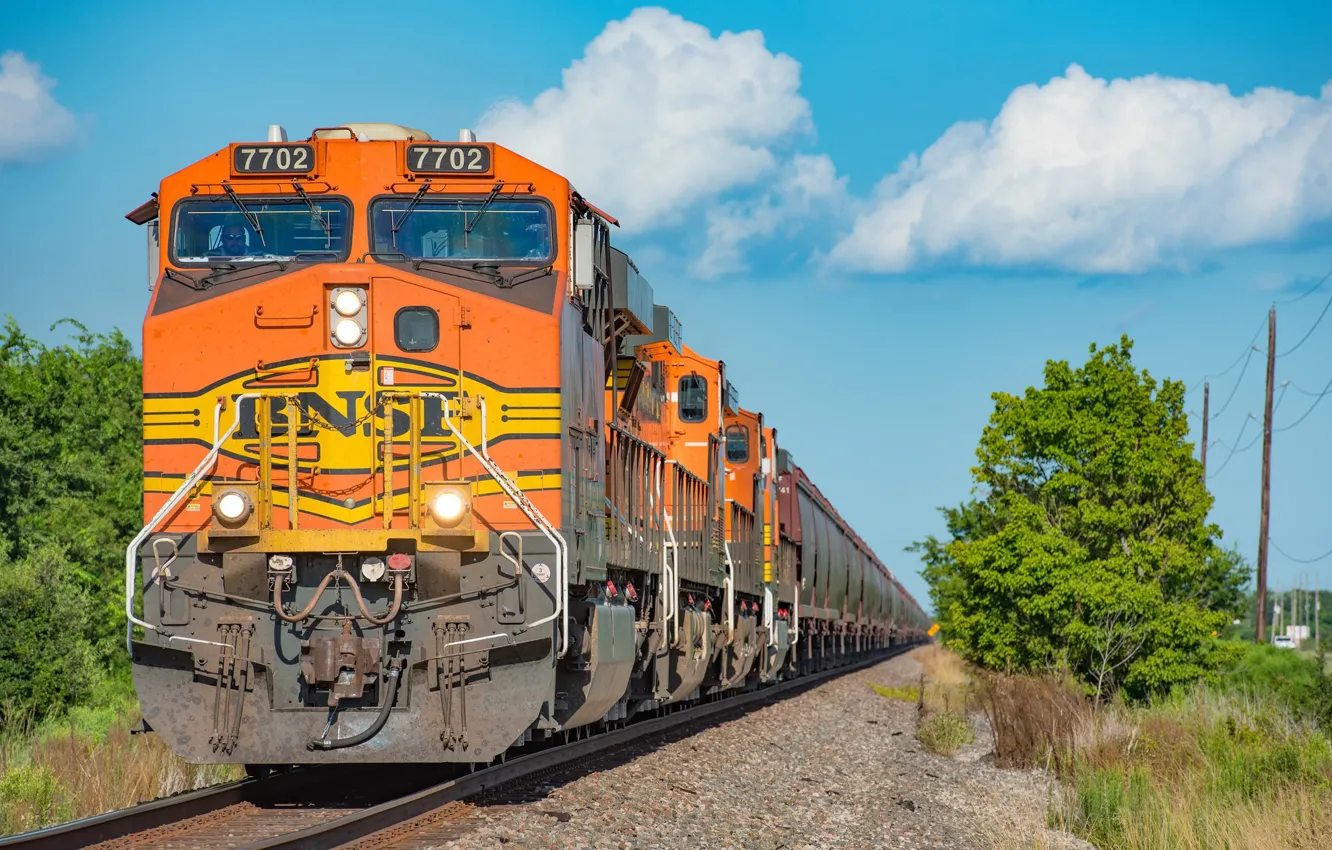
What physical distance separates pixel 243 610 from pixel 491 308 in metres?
2.55

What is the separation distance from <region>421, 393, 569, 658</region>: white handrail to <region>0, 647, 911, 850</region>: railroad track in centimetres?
114

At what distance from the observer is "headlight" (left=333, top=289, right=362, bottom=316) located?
31.8 feet

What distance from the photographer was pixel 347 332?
9.68 m

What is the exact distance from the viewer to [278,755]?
8.91 m

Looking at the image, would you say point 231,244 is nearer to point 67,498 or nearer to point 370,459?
point 370,459

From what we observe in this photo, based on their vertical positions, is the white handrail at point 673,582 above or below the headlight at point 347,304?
below

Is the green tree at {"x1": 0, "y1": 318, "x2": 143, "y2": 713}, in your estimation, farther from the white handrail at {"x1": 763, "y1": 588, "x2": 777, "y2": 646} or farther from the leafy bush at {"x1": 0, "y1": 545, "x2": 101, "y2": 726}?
the white handrail at {"x1": 763, "y1": 588, "x2": 777, "y2": 646}

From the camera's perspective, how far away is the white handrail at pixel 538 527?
9.16 meters

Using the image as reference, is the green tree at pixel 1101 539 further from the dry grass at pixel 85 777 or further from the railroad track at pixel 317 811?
the dry grass at pixel 85 777

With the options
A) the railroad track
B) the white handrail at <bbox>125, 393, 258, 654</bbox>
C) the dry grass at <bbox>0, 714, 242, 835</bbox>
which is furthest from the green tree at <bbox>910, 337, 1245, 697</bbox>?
the white handrail at <bbox>125, 393, 258, 654</bbox>

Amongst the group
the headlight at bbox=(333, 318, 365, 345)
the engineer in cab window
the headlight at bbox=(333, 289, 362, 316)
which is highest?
the engineer in cab window

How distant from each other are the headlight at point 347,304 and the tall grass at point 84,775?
13.2ft

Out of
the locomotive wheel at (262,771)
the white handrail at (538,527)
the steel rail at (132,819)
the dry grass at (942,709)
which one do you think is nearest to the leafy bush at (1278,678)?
the dry grass at (942,709)

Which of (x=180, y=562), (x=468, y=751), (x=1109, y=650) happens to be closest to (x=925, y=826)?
(x=468, y=751)
